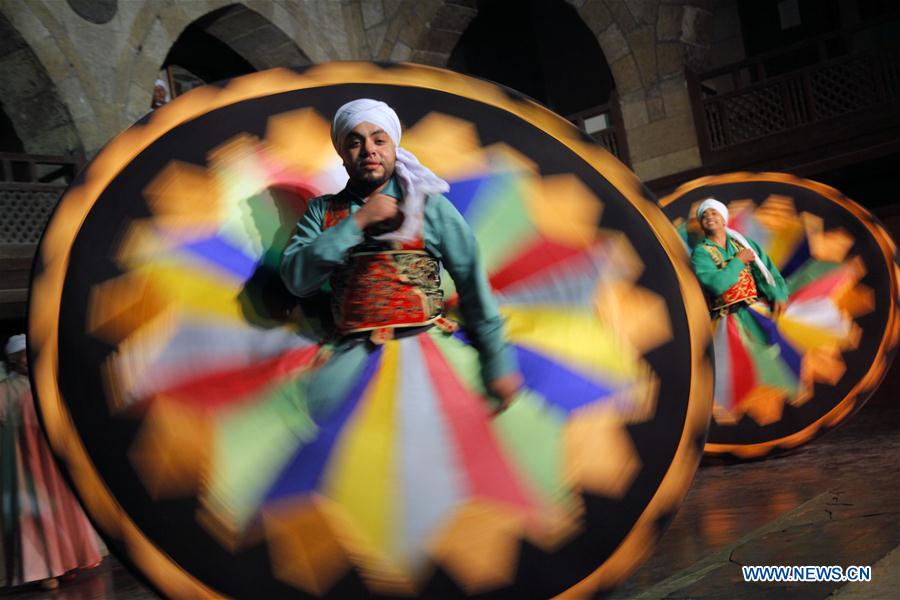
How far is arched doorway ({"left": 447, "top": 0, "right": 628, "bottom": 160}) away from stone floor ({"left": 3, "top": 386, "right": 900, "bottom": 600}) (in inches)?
257

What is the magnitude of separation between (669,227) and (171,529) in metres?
0.97

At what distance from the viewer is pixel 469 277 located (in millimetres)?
1563

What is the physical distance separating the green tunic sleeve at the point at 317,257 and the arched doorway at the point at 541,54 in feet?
27.8

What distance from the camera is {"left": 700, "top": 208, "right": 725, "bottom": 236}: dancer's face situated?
12.6 ft

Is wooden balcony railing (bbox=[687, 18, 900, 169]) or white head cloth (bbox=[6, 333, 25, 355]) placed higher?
wooden balcony railing (bbox=[687, 18, 900, 169])

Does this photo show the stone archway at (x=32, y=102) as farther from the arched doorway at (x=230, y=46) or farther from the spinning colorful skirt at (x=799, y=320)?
the spinning colorful skirt at (x=799, y=320)

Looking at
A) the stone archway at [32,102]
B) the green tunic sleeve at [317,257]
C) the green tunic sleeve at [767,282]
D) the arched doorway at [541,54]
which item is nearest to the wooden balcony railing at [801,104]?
the arched doorway at [541,54]

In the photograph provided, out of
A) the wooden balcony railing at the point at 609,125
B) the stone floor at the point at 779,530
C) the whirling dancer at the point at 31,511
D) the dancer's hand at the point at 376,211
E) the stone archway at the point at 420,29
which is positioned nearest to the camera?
the dancer's hand at the point at 376,211

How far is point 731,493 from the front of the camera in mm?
3170

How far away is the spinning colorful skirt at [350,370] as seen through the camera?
55.1 inches

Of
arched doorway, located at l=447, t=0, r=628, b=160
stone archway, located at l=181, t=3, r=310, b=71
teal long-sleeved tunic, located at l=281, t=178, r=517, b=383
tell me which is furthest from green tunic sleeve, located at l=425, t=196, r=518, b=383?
arched doorway, located at l=447, t=0, r=628, b=160

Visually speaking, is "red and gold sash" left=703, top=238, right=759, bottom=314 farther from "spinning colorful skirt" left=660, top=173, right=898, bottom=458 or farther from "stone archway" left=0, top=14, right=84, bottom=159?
"stone archway" left=0, top=14, right=84, bottom=159

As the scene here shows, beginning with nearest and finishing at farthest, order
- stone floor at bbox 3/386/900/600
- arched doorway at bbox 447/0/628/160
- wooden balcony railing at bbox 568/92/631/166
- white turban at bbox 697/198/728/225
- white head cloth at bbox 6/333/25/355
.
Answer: stone floor at bbox 3/386/900/600 < white turban at bbox 697/198/728/225 < white head cloth at bbox 6/333/25/355 < wooden balcony railing at bbox 568/92/631/166 < arched doorway at bbox 447/0/628/160

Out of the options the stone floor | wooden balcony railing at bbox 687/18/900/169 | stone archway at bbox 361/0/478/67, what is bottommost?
the stone floor
